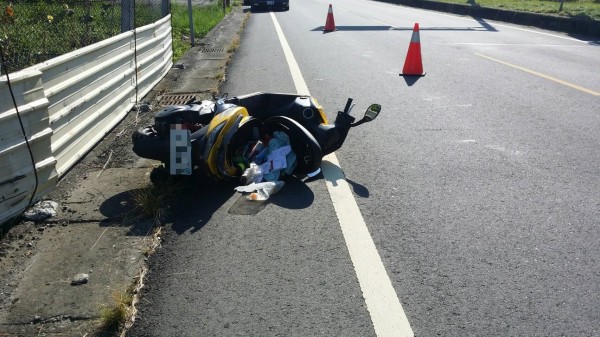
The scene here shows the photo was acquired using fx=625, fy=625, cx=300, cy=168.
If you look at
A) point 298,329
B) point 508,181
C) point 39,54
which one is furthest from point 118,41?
point 298,329

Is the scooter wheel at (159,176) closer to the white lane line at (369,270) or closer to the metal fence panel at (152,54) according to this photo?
the white lane line at (369,270)

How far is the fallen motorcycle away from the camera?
493 cm

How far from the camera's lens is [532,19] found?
22.4 m

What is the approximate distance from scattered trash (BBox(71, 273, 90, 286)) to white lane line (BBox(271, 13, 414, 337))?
1.58 meters

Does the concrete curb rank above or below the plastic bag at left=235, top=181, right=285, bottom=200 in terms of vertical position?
above

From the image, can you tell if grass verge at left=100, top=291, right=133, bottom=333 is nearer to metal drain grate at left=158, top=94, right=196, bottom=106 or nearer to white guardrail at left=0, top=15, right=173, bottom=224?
white guardrail at left=0, top=15, right=173, bottom=224

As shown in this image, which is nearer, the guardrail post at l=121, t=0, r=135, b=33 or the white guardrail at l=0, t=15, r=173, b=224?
the white guardrail at l=0, t=15, r=173, b=224

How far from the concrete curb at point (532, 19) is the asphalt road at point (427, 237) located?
12.1 meters

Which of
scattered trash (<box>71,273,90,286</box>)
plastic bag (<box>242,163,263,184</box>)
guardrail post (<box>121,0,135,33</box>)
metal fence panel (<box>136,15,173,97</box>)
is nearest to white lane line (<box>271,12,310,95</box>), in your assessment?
metal fence panel (<box>136,15,173,97</box>)

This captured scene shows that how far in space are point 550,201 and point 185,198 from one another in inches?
113

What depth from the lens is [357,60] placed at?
12.8 m

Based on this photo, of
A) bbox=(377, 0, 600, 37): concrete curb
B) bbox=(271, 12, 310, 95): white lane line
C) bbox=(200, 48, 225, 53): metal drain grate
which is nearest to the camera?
bbox=(271, 12, 310, 95): white lane line

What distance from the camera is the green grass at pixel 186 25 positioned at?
51.6ft

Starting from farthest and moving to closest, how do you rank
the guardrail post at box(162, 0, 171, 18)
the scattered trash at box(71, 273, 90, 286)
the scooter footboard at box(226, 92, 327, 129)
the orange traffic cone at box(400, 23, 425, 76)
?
the guardrail post at box(162, 0, 171, 18)
the orange traffic cone at box(400, 23, 425, 76)
the scooter footboard at box(226, 92, 327, 129)
the scattered trash at box(71, 273, 90, 286)
